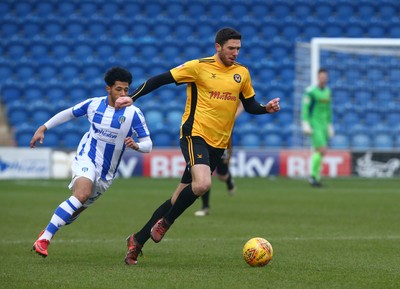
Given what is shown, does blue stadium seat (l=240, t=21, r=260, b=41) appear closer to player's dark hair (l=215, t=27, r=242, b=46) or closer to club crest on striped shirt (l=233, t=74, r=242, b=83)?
club crest on striped shirt (l=233, t=74, r=242, b=83)

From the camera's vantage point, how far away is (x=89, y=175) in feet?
27.8

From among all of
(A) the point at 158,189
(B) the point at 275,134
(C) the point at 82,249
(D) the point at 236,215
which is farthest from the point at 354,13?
(C) the point at 82,249

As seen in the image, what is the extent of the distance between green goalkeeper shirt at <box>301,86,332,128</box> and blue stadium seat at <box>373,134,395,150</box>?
14.4 feet

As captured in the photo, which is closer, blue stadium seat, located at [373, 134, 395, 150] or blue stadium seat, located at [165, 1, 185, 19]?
blue stadium seat, located at [373, 134, 395, 150]

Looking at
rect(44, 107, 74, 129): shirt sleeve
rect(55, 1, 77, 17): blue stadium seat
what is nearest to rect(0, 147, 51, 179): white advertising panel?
rect(55, 1, 77, 17): blue stadium seat

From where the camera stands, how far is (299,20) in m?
27.3

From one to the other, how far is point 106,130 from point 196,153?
1.04 metres

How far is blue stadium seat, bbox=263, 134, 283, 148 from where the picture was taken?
2412cm

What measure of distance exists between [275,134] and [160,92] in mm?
3738

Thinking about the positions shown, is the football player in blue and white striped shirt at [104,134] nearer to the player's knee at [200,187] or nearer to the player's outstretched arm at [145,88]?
the player's outstretched arm at [145,88]

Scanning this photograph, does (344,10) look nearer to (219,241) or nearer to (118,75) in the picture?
(219,241)

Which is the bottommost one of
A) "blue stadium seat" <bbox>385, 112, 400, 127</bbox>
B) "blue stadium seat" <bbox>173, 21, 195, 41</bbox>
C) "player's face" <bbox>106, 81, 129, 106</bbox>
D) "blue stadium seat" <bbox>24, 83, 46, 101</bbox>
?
"blue stadium seat" <bbox>385, 112, 400, 127</bbox>

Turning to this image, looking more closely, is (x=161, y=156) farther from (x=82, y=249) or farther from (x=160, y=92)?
(x=82, y=249)

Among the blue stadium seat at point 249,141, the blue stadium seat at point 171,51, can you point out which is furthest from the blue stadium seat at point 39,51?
the blue stadium seat at point 249,141
